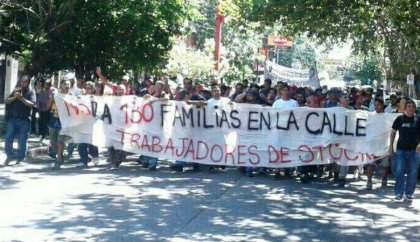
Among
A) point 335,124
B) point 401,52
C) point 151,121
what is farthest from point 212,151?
point 401,52

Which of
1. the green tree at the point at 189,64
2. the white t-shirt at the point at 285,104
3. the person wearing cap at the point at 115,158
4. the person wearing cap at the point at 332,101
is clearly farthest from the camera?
the green tree at the point at 189,64

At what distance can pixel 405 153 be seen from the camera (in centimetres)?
1040

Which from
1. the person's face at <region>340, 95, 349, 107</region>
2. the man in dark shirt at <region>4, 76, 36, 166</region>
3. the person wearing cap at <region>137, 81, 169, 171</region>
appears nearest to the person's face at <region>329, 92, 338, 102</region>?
the person's face at <region>340, 95, 349, 107</region>

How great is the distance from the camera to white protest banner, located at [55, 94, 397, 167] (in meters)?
12.3

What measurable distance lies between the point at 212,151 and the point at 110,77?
9693 mm

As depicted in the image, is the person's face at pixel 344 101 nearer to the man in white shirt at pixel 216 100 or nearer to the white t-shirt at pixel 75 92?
the man in white shirt at pixel 216 100

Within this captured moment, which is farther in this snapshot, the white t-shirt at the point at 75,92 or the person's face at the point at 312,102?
the white t-shirt at the point at 75,92

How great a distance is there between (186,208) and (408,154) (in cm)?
377

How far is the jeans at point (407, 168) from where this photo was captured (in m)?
10.3

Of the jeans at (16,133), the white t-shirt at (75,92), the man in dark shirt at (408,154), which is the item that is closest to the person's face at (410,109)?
the man in dark shirt at (408,154)

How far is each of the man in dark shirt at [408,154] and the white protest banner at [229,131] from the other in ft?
5.38

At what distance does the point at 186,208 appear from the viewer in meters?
8.95

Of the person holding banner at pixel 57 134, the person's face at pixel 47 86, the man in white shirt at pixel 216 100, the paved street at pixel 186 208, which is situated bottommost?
the paved street at pixel 186 208

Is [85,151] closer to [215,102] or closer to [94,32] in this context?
[215,102]
